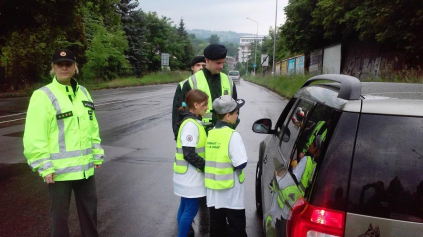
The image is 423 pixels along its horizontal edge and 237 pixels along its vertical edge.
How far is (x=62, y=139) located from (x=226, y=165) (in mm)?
1314

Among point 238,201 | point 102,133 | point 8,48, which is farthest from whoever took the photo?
point 8,48

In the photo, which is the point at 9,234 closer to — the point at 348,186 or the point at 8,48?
the point at 348,186

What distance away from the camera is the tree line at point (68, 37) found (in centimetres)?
1856

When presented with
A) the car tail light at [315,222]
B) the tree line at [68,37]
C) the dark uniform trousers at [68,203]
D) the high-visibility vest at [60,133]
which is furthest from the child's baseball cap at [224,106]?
the tree line at [68,37]

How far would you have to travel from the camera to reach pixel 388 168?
182 cm

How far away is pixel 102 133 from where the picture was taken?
9898 millimetres

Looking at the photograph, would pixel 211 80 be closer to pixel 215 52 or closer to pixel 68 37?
pixel 215 52

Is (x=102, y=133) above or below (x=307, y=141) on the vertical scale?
below

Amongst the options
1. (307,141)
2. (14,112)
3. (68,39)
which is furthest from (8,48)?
(307,141)

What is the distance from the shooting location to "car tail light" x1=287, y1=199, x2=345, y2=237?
5.90 ft

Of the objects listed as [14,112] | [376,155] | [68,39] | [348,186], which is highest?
[68,39]

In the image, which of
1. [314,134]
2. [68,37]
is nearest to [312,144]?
[314,134]

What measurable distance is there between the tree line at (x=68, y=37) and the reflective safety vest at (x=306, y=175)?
18340 mm

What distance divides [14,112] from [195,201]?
43.2 ft
